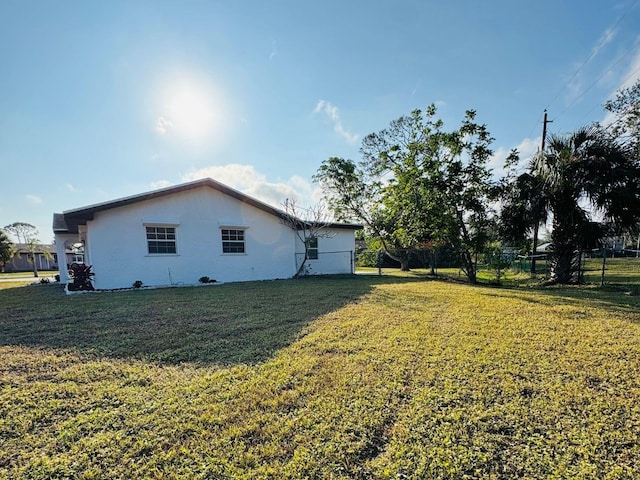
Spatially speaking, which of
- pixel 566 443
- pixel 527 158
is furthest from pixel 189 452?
pixel 527 158

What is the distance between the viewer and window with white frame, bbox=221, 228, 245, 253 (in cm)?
1259

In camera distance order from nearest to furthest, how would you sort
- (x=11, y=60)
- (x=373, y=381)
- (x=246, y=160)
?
(x=373, y=381) < (x=11, y=60) < (x=246, y=160)

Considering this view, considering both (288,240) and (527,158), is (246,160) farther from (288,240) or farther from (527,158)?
(527,158)

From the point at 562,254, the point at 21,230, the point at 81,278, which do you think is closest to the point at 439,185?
the point at 562,254

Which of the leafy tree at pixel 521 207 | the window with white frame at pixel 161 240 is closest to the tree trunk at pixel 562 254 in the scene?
the leafy tree at pixel 521 207

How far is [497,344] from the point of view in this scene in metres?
4.04

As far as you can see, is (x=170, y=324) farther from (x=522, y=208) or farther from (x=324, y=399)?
(x=522, y=208)

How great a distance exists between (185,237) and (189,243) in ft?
0.96

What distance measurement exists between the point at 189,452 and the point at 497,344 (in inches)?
158

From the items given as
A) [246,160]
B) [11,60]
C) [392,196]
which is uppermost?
[11,60]

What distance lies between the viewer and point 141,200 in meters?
10.8

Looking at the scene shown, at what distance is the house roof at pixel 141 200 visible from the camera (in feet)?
31.8

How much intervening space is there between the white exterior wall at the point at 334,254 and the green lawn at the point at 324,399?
34.4 feet

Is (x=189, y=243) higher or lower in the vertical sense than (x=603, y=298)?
higher
